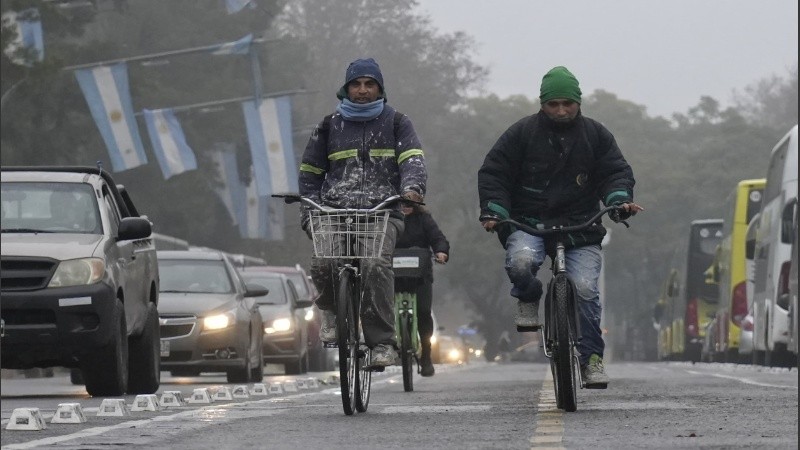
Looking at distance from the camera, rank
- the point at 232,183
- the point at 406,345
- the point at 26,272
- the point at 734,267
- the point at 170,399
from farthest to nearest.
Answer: the point at 232,183 → the point at 734,267 → the point at 406,345 → the point at 26,272 → the point at 170,399

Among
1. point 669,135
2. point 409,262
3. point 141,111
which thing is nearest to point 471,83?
point 669,135

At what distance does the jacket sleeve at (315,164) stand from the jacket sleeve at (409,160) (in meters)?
0.44

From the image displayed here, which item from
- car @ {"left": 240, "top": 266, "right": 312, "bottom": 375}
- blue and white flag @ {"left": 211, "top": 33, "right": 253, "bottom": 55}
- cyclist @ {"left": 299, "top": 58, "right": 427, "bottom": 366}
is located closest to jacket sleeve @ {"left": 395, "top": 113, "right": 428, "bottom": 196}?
cyclist @ {"left": 299, "top": 58, "right": 427, "bottom": 366}

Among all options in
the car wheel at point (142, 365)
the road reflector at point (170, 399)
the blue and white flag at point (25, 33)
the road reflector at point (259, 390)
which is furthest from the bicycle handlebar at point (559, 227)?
the blue and white flag at point (25, 33)

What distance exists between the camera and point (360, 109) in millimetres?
12109

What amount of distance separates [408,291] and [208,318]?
4072mm

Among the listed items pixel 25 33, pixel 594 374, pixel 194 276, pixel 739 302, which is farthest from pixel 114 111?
pixel 594 374

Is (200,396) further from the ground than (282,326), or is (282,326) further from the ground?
(282,326)

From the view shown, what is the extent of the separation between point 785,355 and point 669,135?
78190 millimetres

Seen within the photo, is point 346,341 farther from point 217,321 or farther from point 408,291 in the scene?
point 217,321

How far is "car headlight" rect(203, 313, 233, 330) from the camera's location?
21.4 m

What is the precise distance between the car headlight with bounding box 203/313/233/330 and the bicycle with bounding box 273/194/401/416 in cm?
985

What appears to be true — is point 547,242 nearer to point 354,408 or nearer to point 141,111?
point 354,408

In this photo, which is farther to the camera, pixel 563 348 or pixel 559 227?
pixel 559 227
